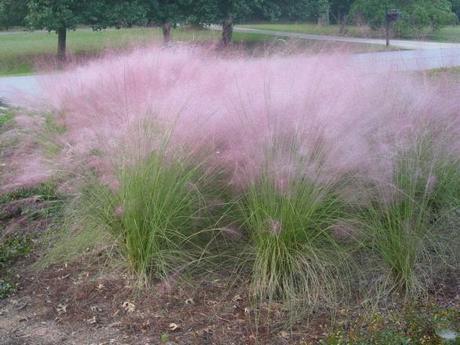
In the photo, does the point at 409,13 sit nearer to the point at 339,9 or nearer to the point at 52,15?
the point at 339,9

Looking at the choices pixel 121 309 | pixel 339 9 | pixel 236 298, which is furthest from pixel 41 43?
pixel 236 298

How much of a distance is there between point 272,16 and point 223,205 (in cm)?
1980

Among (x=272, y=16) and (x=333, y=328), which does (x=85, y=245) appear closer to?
(x=333, y=328)

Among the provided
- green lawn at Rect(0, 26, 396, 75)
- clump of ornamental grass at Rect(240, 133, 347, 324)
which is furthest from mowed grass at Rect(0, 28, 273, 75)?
clump of ornamental grass at Rect(240, 133, 347, 324)

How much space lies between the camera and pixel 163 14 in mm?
21188

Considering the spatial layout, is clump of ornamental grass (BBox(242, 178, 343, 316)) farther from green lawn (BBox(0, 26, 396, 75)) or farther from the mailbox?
the mailbox

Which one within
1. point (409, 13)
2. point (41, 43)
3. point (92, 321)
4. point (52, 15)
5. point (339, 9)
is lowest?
point (92, 321)

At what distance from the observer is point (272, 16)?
Result: 23.0 meters

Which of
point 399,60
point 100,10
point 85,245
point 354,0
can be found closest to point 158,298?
point 85,245

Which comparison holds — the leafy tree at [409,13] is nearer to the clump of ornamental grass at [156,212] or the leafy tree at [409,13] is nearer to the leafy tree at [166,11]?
the leafy tree at [166,11]

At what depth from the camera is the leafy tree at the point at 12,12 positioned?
20337 millimetres

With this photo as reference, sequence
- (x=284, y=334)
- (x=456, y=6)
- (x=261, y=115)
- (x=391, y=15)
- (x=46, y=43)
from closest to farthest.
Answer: (x=284, y=334) < (x=261, y=115) < (x=391, y=15) < (x=46, y=43) < (x=456, y=6)

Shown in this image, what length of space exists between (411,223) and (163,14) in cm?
1846

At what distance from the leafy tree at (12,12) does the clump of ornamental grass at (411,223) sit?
61.0 feet
